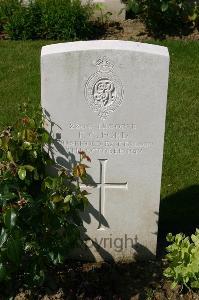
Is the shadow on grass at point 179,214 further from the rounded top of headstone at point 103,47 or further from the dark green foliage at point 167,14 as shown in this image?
the dark green foliage at point 167,14

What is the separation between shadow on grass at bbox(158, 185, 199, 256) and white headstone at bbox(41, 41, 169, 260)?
409mm

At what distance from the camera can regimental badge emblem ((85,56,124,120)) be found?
3.94m

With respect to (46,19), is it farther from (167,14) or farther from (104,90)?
(104,90)

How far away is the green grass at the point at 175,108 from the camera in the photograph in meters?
5.34

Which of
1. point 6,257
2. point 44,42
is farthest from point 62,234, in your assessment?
point 44,42

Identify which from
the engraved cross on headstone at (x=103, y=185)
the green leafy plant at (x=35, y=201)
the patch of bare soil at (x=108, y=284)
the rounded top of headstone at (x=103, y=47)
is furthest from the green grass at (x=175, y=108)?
the rounded top of headstone at (x=103, y=47)

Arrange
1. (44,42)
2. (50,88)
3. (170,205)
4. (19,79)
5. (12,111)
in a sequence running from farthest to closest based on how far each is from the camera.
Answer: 1. (44,42)
2. (19,79)
3. (12,111)
4. (170,205)
5. (50,88)

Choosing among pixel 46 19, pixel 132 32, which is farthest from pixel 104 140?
pixel 132 32

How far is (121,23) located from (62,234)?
5.18 m

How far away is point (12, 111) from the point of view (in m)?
6.72

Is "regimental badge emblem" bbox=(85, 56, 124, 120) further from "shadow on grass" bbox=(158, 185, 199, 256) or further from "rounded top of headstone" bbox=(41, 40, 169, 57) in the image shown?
"shadow on grass" bbox=(158, 185, 199, 256)

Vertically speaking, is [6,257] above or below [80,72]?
below

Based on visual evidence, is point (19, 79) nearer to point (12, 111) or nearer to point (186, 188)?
point (12, 111)

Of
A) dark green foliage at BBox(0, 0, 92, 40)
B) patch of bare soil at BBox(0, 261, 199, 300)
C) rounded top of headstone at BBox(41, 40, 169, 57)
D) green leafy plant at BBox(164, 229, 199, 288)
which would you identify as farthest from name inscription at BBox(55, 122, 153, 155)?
dark green foliage at BBox(0, 0, 92, 40)
